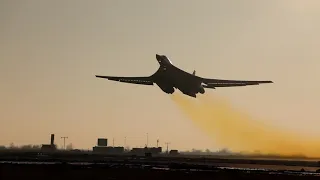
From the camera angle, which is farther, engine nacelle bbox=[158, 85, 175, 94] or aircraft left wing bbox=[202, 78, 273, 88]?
aircraft left wing bbox=[202, 78, 273, 88]

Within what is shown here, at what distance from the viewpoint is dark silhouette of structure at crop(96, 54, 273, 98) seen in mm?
115056

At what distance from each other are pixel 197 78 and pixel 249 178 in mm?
45170

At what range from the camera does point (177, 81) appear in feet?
380

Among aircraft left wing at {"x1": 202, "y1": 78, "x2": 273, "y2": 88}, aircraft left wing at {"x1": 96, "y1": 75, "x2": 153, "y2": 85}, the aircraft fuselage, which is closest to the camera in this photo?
the aircraft fuselage

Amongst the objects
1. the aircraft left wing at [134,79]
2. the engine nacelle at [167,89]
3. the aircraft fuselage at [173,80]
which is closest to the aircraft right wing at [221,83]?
the aircraft fuselage at [173,80]

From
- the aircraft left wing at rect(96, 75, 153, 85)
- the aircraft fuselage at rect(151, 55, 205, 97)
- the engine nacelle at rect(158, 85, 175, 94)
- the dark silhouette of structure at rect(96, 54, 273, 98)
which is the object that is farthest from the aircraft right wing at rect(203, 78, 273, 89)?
the aircraft left wing at rect(96, 75, 153, 85)

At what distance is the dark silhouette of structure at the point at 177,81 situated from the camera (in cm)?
11506

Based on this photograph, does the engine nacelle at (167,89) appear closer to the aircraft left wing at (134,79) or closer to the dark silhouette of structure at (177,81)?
the dark silhouette of structure at (177,81)

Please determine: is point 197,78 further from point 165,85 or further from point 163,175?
point 163,175

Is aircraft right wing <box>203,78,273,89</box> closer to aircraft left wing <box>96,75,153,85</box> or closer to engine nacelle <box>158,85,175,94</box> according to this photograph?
engine nacelle <box>158,85,175,94</box>

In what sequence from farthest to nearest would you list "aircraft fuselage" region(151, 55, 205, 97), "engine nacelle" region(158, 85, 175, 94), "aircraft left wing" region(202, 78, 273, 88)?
"aircraft left wing" region(202, 78, 273, 88) → "aircraft fuselage" region(151, 55, 205, 97) → "engine nacelle" region(158, 85, 175, 94)

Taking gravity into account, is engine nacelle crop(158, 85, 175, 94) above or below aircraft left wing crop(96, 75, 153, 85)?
below

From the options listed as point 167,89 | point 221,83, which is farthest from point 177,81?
point 221,83

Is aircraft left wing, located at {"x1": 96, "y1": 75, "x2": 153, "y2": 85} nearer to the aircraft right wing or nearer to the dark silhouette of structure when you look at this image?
the dark silhouette of structure
